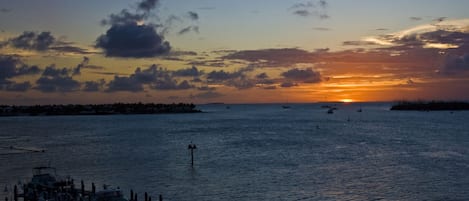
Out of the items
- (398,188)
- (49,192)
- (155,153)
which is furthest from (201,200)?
(155,153)

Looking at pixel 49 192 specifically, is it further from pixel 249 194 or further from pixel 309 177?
pixel 309 177

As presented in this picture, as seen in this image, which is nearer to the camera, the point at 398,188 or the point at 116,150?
the point at 398,188

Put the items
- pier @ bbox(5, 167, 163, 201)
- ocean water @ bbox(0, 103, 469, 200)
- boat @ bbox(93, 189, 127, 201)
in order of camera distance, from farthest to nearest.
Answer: ocean water @ bbox(0, 103, 469, 200), pier @ bbox(5, 167, 163, 201), boat @ bbox(93, 189, 127, 201)

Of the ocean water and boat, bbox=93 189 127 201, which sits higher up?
boat, bbox=93 189 127 201

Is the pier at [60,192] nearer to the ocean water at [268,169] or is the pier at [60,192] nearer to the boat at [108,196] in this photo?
the boat at [108,196]

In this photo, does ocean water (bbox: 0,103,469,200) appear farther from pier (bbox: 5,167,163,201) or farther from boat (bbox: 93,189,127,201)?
boat (bbox: 93,189,127,201)

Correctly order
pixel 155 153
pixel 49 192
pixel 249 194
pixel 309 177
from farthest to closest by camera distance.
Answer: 1. pixel 155 153
2. pixel 309 177
3. pixel 249 194
4. pixel 49 192

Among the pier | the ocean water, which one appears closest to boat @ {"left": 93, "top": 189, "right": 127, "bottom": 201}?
the pier

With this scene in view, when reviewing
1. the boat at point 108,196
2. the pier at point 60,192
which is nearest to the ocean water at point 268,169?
the pier at point 60,192

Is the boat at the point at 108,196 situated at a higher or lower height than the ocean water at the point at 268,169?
higher

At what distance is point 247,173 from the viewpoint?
51.9 m

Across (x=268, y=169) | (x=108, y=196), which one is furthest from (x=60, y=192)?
(x=268, y=169)

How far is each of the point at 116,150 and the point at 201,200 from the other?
41.8 m

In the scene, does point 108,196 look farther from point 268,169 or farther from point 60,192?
point 268,169
